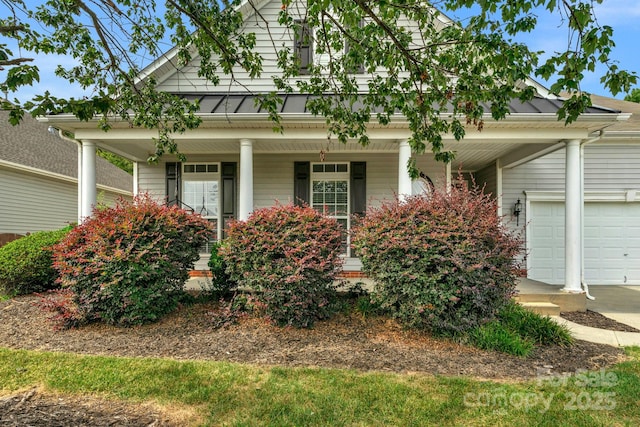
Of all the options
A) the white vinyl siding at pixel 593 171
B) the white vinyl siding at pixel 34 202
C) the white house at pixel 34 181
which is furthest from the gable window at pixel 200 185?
the white vinyl siding at pixel 593 171

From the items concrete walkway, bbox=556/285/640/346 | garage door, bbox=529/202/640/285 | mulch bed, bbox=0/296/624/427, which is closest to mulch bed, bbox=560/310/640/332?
concrete walkway, bbox=556/285/640/346

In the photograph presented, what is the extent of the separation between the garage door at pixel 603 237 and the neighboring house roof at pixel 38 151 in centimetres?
1541

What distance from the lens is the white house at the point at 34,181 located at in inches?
443

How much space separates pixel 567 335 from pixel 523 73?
125 inches

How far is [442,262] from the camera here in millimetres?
4066

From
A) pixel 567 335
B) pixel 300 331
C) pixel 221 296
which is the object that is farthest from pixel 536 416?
pixel 221 296

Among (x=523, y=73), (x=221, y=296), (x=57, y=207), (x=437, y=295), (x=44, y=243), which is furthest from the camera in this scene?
(x=57, y=207)

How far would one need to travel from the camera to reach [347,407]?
2707mm

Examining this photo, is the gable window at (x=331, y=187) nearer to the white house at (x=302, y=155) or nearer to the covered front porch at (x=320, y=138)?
the white house at (x=302, y=155)

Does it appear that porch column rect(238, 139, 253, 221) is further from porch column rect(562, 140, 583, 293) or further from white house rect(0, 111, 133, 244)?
white house rect(0, 111, 133, 244)

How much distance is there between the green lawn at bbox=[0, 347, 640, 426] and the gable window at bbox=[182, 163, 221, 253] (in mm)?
5009

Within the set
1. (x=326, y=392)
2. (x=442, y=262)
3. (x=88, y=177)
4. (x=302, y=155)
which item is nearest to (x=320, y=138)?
(x=302, y=155)

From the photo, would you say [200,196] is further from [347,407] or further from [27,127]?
[27,127]

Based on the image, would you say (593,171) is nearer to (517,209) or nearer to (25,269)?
(517,209)
